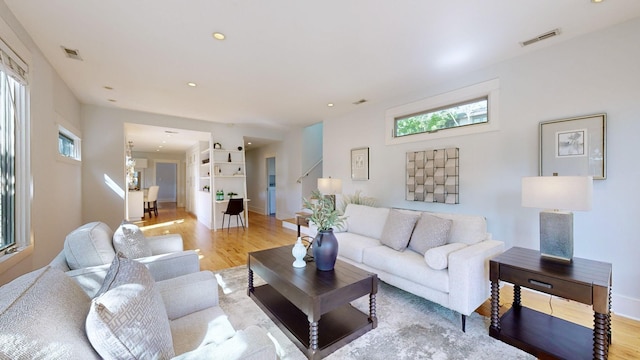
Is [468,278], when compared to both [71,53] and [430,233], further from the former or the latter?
[71,53]

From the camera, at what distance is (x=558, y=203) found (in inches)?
78.1

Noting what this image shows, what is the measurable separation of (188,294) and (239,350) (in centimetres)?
77

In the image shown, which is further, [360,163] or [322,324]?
[360,163]

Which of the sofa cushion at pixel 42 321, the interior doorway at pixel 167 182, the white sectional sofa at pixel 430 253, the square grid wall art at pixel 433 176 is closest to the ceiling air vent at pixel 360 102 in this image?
the square grid wall art at pixel 433 176

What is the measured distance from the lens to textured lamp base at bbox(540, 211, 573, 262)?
2.06 metres

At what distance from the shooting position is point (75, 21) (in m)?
2.27

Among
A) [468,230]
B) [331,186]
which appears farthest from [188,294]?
[331,186]

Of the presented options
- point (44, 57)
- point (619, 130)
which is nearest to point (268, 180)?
point (44, 57)

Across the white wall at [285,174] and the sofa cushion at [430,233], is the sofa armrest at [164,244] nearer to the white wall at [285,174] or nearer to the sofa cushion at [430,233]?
the sofa cushion at [430,233]

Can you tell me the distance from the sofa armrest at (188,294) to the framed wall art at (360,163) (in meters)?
3.63

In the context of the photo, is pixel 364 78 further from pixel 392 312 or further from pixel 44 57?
pixel 44 57

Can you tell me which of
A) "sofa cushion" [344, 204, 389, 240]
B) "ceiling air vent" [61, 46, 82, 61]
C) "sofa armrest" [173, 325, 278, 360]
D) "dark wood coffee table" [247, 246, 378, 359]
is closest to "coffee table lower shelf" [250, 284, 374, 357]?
"dark wood coffee table" [247, 246, 378, 359]

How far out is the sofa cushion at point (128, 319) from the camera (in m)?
0.82

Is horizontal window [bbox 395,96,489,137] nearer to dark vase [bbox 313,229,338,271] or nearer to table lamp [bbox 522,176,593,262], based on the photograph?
table lamp [bbox 522,176,593,262]
